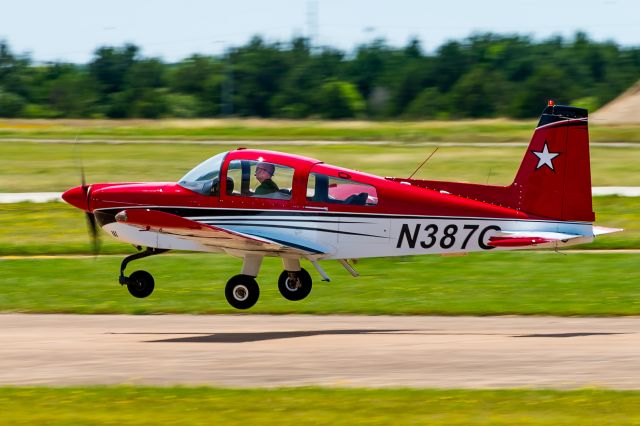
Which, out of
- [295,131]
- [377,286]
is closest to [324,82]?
[295,131]

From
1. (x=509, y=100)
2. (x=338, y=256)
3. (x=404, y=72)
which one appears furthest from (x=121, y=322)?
(x=404, y=72)

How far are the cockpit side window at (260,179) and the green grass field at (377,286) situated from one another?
9.72 feet

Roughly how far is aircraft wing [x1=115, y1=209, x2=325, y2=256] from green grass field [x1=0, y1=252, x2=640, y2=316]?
2.55m

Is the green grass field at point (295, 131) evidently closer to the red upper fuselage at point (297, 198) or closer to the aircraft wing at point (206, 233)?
the red upper fuselage at point (297, 198)

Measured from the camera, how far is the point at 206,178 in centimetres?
1798

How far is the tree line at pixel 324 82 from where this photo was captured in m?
95.4

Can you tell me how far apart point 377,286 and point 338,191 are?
5451 millimetres

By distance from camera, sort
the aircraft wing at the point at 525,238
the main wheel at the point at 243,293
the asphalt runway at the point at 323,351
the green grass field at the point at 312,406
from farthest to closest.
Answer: the main wheel at the point at 243,293
the aircraft wing at the point at 525,238
the asphalt runway at the point at 323,351
the green grass field at the point at 312,406

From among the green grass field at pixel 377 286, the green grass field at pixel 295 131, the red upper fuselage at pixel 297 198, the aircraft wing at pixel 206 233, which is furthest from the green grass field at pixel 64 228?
the green grass field at pixel 295 131

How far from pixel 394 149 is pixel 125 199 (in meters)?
37.4

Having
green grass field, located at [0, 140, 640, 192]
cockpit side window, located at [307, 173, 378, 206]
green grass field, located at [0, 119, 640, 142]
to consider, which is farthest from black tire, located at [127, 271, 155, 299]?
green grass field, located at [0, 119, 640, 142]

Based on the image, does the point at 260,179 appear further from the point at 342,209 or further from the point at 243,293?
the point at 243,293

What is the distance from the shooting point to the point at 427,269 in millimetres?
25125

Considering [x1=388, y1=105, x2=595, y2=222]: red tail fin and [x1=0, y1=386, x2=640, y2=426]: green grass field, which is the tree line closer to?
[x1=388, y1=105, x2=595, y2=222]: red tail fin
